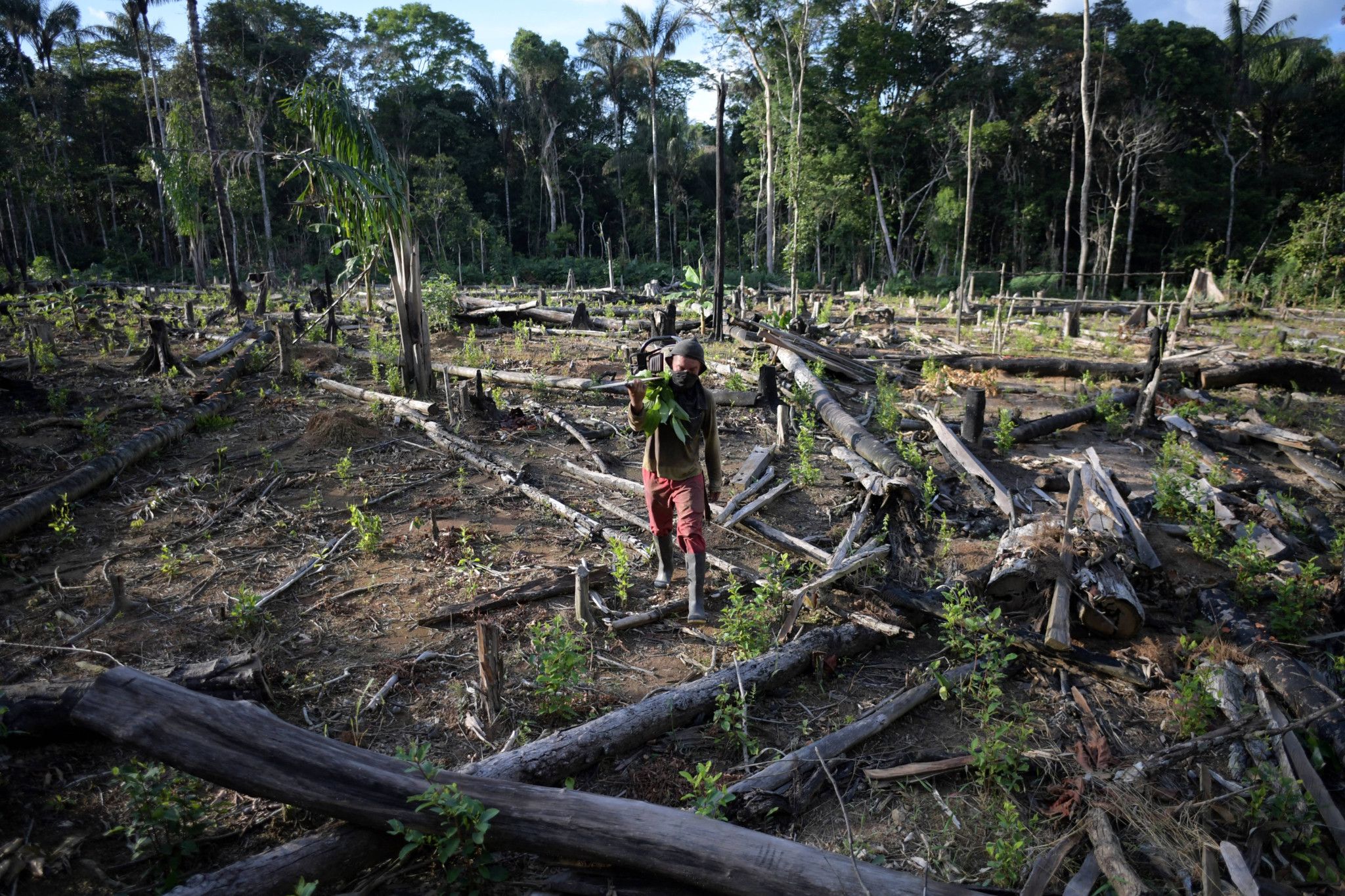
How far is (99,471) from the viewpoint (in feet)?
21.7

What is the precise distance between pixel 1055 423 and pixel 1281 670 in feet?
17.6

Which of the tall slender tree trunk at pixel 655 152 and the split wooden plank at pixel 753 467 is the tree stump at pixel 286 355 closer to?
the split wooden plank at pixel 753 467

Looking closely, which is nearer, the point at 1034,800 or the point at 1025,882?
the point at 1025,882

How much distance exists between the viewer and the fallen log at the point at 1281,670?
3.39 meters

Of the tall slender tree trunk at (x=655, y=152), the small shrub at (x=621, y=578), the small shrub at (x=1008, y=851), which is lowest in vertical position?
the small shrub at (x=1008, y=851)

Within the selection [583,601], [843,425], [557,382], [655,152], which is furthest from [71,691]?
[655,152]

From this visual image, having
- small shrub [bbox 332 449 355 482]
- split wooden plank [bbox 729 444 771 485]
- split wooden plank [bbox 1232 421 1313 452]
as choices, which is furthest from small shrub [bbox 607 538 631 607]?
split wooden plank [bbox 1232 421 1313 452]

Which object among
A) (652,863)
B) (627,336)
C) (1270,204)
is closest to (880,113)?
(1270,204)

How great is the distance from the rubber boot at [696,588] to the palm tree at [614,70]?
3598 cm

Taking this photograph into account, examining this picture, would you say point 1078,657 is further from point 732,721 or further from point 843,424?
point 843,424

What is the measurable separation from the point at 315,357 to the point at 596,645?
1029 centimetres

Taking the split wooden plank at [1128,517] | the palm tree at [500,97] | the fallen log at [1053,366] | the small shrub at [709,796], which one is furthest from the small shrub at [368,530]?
the palm tree at [500,97]

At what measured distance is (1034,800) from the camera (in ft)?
10.3

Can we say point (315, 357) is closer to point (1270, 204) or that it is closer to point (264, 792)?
point (264, 792)
